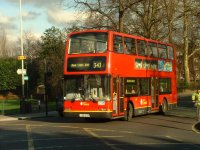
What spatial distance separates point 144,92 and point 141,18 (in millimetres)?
21780

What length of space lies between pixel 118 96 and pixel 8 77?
4448 centimetres

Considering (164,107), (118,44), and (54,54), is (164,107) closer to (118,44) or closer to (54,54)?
(118,44)

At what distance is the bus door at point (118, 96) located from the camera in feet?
77.6

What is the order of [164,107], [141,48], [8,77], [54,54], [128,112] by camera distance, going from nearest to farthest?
1. [128,112]
2. [141,48]
3. [164,107]
4. [54,54]
5. [8,77]

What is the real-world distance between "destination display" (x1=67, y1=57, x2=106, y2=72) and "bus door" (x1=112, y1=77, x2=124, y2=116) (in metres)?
1.07

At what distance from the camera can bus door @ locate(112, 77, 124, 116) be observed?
2365 cm

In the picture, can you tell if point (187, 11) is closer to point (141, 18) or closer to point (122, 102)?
point (141, 18)

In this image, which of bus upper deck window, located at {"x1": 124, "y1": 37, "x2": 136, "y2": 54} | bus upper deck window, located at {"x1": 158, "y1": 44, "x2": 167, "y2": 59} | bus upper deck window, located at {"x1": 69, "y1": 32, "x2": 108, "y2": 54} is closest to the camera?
bus upper deck window, located at {"x1": 69, "y1": 32, "x2": 108, "y2": 54}

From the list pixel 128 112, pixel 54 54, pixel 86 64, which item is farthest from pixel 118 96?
pixel 54 54

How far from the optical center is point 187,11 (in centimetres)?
4828

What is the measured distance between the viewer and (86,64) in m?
23.4

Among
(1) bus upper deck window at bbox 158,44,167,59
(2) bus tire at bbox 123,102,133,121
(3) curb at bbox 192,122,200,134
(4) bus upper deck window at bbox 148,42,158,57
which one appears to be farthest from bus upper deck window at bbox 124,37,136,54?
(3) curb at bbox 192,122,200,134

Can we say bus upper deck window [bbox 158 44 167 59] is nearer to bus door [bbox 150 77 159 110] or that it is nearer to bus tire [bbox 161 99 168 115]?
bus door [bbox 150 77 159 110]

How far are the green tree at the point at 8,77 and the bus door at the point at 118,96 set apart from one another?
4360cm
